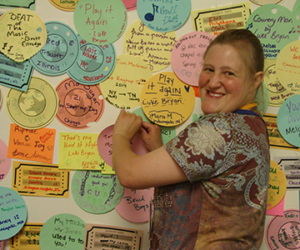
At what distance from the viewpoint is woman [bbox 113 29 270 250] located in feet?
1.74

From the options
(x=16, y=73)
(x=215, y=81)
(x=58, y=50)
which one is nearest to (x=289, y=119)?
(x=215, y=81)

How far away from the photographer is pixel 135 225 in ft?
2.83

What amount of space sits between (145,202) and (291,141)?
2.02 ft

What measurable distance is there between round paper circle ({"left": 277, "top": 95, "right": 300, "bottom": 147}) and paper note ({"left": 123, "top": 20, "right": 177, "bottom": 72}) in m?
0.49

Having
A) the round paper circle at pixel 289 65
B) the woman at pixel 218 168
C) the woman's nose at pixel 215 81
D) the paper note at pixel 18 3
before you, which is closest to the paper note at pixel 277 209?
the woman at pixel 218 168

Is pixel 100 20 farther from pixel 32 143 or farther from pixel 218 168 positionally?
pixel 218 168

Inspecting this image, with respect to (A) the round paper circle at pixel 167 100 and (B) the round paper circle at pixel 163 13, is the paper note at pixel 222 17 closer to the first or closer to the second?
(B) the round paper circle at pixel 163 13

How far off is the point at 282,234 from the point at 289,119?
0.45m

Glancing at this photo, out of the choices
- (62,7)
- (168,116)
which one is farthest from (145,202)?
(62,7)

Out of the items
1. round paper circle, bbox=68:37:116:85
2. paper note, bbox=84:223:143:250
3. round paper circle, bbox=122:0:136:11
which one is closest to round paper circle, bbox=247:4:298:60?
round paper circle, bbox=122:0:136:11

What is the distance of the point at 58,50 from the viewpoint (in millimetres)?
829

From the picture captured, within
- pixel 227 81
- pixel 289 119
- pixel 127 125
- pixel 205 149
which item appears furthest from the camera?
pixel 289 119

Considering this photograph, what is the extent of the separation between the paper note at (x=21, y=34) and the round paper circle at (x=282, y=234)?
114 cm

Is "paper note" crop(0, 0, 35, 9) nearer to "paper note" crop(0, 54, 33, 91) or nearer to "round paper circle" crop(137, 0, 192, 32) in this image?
"paper note" crop(0, 54, 33, 91)
